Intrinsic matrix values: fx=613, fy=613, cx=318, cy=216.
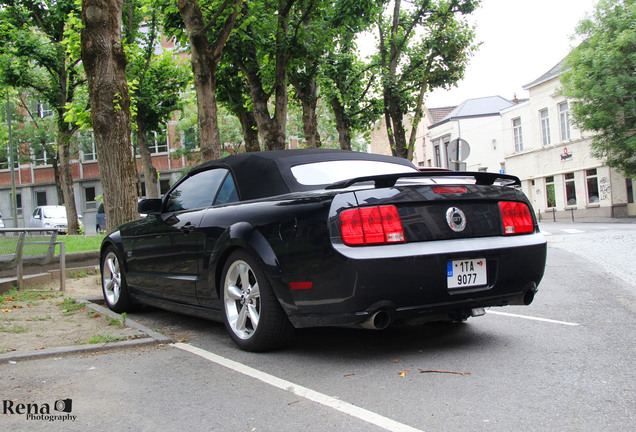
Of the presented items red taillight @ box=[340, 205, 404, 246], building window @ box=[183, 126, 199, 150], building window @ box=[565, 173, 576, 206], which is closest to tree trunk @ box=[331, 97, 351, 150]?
building window @ box=[183, 126, 199, 150]

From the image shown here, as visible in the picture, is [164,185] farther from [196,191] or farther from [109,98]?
[196,191]

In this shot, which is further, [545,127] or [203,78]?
[545,127]

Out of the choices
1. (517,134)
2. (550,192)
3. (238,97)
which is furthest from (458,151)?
(517,134)

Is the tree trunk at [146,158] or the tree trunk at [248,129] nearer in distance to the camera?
the tree trunk at [248,129]

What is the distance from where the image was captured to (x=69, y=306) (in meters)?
7.02

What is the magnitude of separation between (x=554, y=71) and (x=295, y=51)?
3035 cm

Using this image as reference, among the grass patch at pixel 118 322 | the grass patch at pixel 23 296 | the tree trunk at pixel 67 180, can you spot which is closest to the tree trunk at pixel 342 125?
the tree trunk at pixel 67 180

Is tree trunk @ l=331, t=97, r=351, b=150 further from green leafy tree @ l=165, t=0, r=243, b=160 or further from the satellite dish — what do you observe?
green leafy tree @ l=165, t=0, r=243, b=160

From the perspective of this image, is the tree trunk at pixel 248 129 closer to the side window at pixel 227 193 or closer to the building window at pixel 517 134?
the side window at pixel 227 193

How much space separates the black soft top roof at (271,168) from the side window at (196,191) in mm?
141

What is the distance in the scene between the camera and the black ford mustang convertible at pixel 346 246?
151 inches

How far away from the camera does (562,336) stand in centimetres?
471

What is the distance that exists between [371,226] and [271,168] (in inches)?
48.9

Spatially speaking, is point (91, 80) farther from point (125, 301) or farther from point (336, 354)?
point (336, 354)
